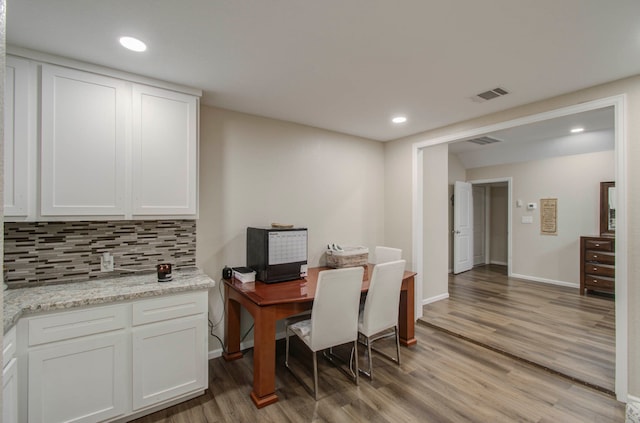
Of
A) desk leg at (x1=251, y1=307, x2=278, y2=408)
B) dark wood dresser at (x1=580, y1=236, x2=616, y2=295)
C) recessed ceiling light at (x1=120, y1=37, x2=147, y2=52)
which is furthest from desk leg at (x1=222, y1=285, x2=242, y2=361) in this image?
dark wood dresser at (x1=580, y1=236, x2=616, y2=295)

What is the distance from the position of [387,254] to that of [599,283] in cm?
370

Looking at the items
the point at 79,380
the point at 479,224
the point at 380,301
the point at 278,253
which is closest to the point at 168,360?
the point at 79,380

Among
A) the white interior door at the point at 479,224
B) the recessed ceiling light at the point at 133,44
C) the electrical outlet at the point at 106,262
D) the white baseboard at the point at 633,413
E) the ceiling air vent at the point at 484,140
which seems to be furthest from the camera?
the white interior door at the point at 479,224

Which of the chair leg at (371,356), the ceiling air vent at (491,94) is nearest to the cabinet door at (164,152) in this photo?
the chair leg at (371,356)

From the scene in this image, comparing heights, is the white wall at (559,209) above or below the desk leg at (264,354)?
above

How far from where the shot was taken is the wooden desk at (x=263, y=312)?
2211mm

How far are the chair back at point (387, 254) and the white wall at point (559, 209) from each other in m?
3.72

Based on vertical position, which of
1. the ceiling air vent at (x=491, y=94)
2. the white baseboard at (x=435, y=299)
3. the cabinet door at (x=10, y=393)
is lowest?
the white baseboard at (x=435, y=299)

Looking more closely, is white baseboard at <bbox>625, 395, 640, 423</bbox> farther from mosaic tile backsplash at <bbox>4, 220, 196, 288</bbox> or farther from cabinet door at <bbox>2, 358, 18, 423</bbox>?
mosaic tile backsplash at <bbox>4, 220, 196, 288</bbox>

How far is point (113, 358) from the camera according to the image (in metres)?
1.93

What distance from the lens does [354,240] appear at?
13.0 ft

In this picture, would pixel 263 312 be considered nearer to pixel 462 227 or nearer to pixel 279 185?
pixel 279 185

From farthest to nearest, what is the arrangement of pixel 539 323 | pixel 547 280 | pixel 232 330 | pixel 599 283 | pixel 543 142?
pixel 547 280 → pixel 543 142 → pixel 599 283 → pixel 539 323 → pixel 232 330

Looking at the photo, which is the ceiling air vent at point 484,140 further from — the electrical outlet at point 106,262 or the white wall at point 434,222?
the electrical outlet at point 106,262
